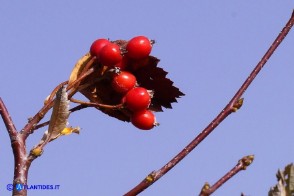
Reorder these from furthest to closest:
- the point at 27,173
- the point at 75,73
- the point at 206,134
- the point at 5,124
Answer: the point at 75,73 < the point at 5,124 < the point at 27,173 < the point at 206,134

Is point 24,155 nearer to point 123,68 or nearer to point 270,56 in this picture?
point 123,68

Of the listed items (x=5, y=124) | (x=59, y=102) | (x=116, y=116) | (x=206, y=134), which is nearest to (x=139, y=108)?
(x=116, y=116)

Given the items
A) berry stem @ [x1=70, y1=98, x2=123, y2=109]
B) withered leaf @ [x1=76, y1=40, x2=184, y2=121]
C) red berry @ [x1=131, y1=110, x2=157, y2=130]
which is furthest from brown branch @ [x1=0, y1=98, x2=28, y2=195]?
red berry @ [x1=131, y1=110, x2=157, y2=130]

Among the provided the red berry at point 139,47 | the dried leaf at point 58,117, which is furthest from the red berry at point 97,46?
the dried leaf at point 58,117

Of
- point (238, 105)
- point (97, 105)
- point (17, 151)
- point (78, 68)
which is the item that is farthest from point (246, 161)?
point (78, 68)

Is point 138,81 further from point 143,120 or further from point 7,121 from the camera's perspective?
point 7,121

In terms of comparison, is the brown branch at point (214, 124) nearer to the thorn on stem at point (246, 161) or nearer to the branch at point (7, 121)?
the thorn on stem at point (246, 161)

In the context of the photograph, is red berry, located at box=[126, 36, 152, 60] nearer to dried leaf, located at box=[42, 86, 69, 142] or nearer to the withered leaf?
the withered leaf
